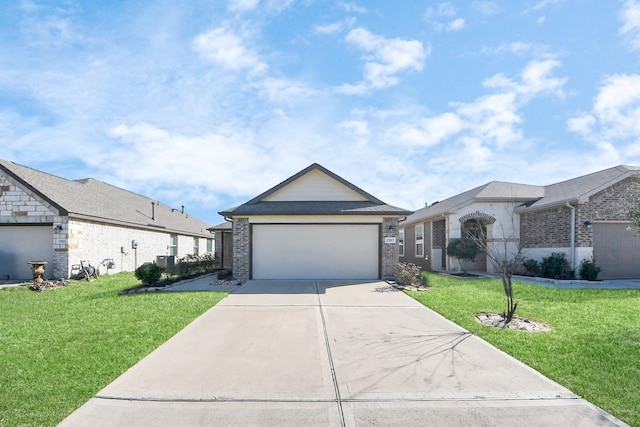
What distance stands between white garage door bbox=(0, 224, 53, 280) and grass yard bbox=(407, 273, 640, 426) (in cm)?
1494

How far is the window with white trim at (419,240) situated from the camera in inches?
823

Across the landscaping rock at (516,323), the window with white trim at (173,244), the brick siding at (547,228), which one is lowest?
the landscaping rock at (516,323)

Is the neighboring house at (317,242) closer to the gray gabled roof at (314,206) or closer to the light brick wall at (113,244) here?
the gray gabled roof at (314,206)

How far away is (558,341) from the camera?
567 centimetres

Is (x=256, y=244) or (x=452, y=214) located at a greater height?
(x=452, y=214)

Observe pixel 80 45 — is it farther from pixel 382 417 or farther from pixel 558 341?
pixel 558 341

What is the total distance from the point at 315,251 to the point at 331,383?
9571 mm

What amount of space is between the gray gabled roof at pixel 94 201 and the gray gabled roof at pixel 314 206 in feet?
21.5

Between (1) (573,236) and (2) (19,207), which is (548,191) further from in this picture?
(2) (19,207)

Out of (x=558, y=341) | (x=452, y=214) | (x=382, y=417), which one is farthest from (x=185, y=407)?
(x=452, y=214)

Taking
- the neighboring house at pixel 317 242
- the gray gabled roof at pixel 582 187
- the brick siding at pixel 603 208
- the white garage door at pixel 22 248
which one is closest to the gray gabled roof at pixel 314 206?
the neighboring house at pixel 317 242

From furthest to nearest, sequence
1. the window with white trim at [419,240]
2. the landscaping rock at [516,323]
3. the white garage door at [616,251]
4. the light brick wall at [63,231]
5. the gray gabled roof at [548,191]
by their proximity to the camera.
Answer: the window with white trim at [419,240] < the white garage door at [616,251] < the gray gabled roof at [548,191] < the light brick wall at [63,231] < the landscaping rock at [516,323]

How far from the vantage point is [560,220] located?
14547 millimetres

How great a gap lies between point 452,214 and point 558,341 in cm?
1131
